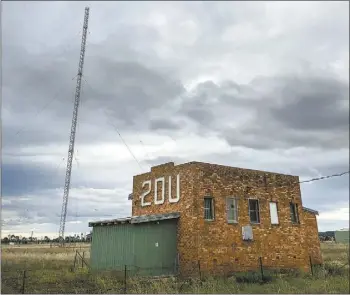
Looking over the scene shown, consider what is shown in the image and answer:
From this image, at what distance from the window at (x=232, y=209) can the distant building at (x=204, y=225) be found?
5 centimetres

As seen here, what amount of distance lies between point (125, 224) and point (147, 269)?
2817 mm

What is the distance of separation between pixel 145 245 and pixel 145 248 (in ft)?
0.49

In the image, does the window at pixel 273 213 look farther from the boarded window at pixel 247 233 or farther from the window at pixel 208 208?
the window at pixel 208 208

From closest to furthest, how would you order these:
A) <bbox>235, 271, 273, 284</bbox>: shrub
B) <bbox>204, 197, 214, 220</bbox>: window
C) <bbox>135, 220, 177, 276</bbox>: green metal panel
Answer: <bbox>235, 271, 273, 284</bbox>: shrub → <bbox>135, 220, 177, 276</bbox>: green metal panel → <bbox>204, 197, 214, 220</bbox>: window

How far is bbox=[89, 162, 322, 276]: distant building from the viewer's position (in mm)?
18734

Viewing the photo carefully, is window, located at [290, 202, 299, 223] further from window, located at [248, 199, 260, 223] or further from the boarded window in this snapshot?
the boarded window

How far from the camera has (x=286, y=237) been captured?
22.2 m

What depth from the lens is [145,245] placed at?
1892 centimetres

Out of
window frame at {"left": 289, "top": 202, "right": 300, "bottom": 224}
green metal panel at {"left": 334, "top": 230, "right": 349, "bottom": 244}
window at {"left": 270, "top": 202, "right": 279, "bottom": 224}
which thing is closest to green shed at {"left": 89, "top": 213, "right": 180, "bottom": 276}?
window at {"left": 270, "top": 202, "right": 279, "bottom": 224}

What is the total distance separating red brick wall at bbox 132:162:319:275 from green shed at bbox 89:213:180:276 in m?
0.57

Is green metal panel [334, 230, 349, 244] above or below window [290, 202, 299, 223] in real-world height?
above

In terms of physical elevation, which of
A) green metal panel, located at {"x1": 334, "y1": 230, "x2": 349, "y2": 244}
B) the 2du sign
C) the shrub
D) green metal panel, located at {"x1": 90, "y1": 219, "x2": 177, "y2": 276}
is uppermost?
green metal panel, located at {"x1": 334, "y1": 230, "x2": 349, "y2": 244}

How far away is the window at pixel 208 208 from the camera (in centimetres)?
1954

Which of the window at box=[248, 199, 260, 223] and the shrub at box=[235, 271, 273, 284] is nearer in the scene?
the shrub at box=[235, 271, 273, 284]
